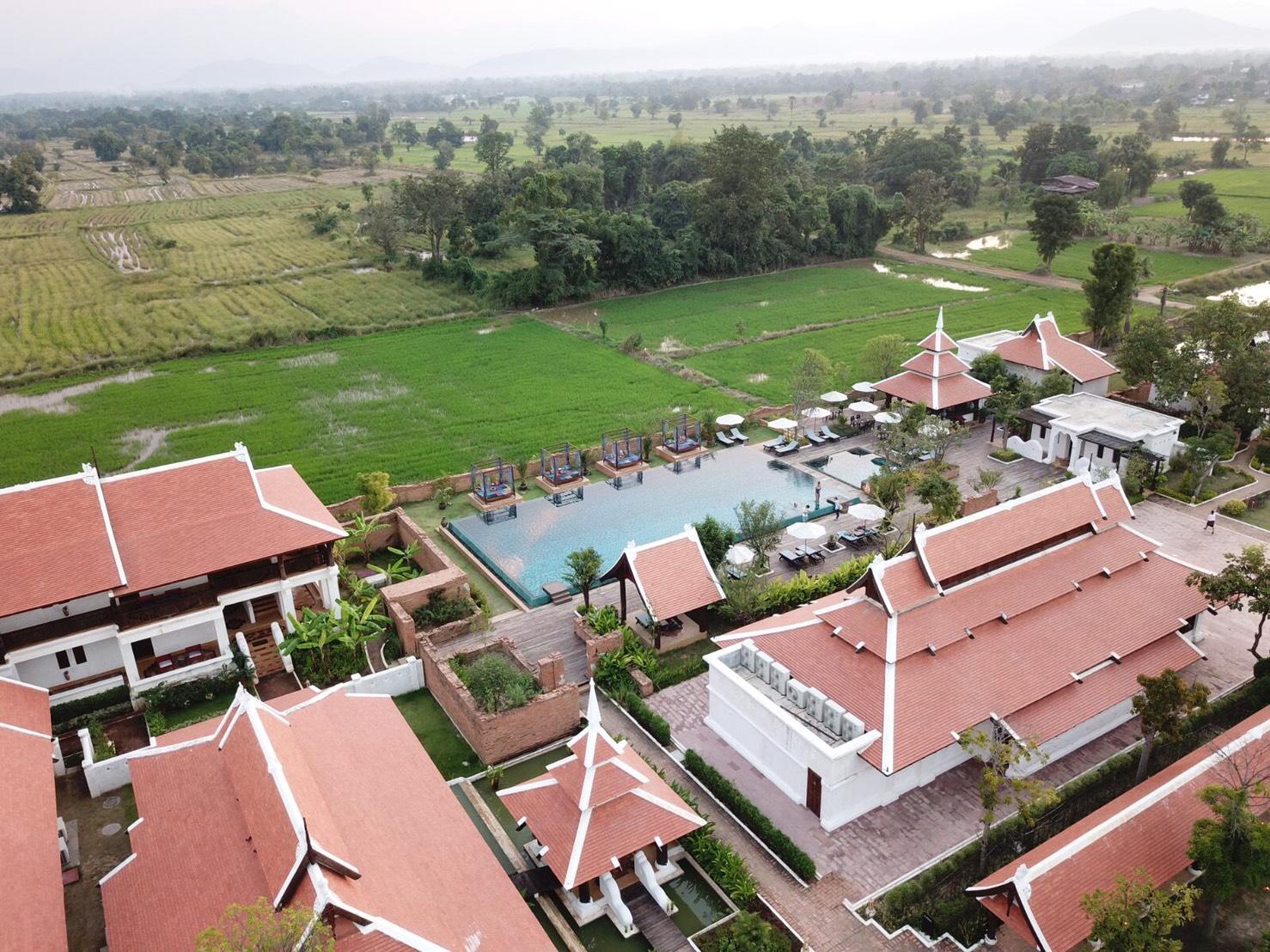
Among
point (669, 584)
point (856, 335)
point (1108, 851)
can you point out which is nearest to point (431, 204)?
point (856, 335)

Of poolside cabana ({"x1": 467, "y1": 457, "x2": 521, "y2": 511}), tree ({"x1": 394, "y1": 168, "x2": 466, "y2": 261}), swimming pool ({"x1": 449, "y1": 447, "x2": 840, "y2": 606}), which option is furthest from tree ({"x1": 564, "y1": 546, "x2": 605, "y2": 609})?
tree ({"x1": 394, "y1": 168, "x2": 466, "y2": 261})

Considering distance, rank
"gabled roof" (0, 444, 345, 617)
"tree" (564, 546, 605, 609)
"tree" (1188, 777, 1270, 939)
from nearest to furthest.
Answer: "tree" (1188, 777, 1270, 939) → "gabled roof" (0, 444, 345, 617) → "tree" (564, 546, 605, 609)

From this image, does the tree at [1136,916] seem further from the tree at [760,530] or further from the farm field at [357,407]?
the farm field at [357,407]

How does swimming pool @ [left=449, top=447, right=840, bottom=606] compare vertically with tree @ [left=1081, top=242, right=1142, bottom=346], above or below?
below

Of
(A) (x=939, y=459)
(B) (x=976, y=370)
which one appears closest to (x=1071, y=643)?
(A) (x=939, y=459)

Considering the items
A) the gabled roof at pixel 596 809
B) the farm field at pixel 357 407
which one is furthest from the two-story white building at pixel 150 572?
the gabled roof at pixel 596 809

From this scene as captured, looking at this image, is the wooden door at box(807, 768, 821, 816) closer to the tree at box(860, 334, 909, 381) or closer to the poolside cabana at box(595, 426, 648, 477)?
the poolside cabana at box(595, 426, 648, 477)

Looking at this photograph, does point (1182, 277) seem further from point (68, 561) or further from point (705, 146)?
point (68, 561)
